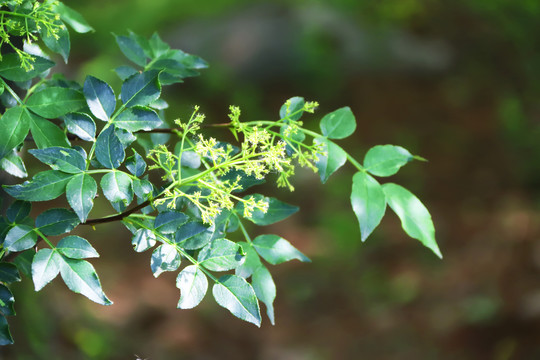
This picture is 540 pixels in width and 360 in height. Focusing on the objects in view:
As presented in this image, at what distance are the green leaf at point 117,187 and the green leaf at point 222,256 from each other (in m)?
0.13

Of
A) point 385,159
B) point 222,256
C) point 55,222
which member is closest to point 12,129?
point 55,222

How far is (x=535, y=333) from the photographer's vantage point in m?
3.01

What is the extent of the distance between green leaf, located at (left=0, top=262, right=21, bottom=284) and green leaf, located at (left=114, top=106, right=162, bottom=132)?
0.85 ft

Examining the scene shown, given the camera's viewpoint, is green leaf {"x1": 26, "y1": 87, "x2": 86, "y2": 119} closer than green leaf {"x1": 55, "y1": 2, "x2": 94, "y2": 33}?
Yes

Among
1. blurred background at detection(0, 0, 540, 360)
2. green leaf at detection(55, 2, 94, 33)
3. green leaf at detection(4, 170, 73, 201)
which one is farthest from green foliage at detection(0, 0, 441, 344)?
blurred background at detection(0, 0, 540, 360)

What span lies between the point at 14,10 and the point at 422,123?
14.8ft

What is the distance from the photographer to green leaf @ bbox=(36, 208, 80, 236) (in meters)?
0.80

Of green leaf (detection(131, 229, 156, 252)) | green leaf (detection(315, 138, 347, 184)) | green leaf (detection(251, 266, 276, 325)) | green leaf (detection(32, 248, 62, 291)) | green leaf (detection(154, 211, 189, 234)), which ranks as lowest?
green leaf (detection(251, 266, 276, 325))

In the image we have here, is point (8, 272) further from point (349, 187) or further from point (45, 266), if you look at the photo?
point (349, 187)

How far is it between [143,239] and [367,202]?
34 centimetres

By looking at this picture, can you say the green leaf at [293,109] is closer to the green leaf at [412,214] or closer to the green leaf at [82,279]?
the green leaf at [412,214]

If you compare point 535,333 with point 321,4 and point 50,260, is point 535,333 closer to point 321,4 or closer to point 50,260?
point 50,260

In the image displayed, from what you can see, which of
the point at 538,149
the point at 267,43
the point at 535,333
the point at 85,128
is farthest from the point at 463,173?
the point at 85,128

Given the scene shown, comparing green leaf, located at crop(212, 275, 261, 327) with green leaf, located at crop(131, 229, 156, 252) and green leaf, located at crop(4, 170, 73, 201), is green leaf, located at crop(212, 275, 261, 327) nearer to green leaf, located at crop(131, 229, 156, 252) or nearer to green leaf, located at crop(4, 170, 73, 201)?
green leaf, located at crop(131, 229, 156, 252)
